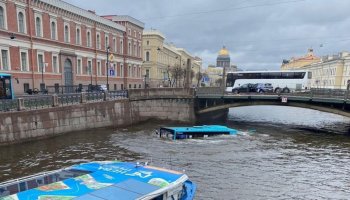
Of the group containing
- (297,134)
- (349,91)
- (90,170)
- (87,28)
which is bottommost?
(297,134)

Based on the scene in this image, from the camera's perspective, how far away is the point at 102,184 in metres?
7.58

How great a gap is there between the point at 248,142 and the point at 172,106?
13.5 meters

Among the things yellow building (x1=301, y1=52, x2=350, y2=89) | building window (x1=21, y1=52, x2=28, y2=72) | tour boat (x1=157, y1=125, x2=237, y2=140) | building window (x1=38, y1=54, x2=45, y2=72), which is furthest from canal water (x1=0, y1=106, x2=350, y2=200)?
yellow building (x1=301, y1=52, x2=350, y2=89)

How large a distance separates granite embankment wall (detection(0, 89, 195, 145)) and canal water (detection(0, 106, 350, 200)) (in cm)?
96

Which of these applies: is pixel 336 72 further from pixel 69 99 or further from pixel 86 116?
pixel 69 99

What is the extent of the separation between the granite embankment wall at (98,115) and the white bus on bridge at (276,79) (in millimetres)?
14664

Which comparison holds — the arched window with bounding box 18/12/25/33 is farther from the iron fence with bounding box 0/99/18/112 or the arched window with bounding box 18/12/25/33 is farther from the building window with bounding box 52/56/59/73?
the iron fence with bounding box 0/99/18/112

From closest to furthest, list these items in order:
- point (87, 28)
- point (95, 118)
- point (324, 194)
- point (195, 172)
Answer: point (324, 194)
point (195, 172)
point (95, 118)
point (87, 28)

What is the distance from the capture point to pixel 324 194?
1258 centimetres

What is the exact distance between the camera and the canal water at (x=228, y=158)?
13.1 metres

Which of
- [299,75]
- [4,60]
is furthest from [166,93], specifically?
[299,75]

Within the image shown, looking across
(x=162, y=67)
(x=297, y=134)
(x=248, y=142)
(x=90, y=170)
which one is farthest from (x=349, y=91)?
(x=162, y=67)

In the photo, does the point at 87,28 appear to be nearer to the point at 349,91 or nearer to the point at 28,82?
the point at 28,82

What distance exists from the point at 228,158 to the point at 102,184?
39.2 feet
